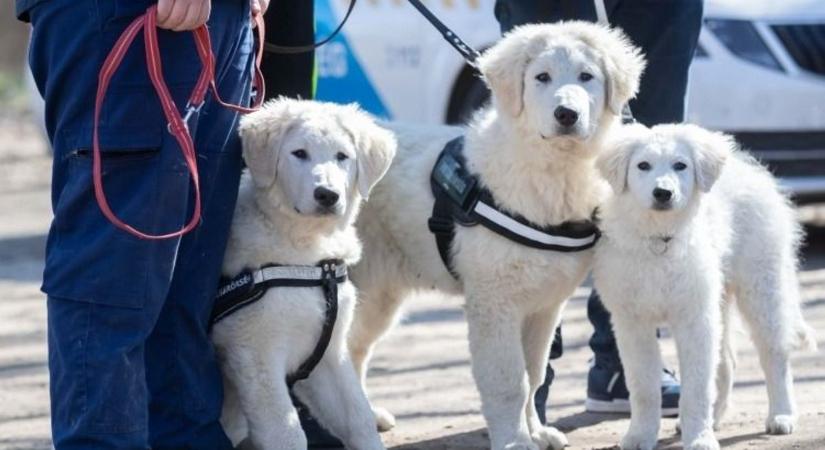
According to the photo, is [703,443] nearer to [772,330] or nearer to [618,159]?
[772,330]

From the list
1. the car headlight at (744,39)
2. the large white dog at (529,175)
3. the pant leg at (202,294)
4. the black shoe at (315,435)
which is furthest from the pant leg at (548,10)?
the car headlight at (744,39)

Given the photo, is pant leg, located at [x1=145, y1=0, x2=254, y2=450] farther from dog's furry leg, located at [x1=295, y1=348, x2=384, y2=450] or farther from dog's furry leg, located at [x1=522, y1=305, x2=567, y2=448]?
dog's furry leg, located at [x1=522, y1=305, x2=567, y2=448]

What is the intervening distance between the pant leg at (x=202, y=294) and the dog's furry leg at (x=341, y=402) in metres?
0.33

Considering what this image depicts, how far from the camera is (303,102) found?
4.95 metres

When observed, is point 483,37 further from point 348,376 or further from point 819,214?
point 348,376

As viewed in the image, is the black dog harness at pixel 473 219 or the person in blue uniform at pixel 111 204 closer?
the person in blue uniform at pixel 111 204

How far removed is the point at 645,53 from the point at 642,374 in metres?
1.22

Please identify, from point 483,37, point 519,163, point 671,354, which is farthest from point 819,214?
point 519,163

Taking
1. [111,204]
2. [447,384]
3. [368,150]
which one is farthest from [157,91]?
[447,384]

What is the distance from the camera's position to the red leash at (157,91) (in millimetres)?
4078

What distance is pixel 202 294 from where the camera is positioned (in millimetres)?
4617

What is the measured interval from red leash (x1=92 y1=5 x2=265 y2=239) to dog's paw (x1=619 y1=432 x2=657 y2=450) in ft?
5.35

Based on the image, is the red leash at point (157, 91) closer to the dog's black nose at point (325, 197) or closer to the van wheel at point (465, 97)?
the dog's black nose at point (325, 197)

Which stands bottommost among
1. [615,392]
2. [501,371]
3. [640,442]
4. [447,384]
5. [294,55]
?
[447,384]
